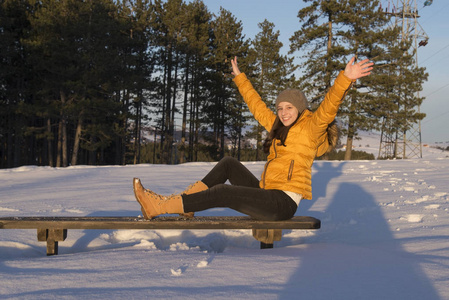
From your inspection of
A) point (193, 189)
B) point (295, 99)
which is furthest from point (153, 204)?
point (295, 99)

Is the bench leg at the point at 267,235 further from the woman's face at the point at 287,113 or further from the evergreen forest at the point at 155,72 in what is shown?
the evergreen forest at the point at 155,72

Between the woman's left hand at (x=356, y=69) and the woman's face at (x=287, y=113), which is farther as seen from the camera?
the woman's face at (x=287, y=113)

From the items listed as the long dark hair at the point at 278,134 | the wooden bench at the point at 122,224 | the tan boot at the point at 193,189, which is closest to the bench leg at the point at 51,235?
the wooden bench at the point at 122,224

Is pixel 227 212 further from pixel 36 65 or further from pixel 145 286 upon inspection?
pixel 36 65

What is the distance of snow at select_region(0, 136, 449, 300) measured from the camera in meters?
2.31

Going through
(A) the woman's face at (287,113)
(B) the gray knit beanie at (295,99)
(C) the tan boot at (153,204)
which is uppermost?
(B) the gray knit beanie at (295,99)

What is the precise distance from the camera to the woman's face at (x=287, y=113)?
358cm

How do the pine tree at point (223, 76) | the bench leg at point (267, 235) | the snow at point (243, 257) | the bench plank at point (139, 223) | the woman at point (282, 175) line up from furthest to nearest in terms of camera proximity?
the pine tree at point (223, 76) < the bench leg at point (267, 235) < the woman at point (282, 175) < the bench plank at point (139, 223) < the snow at point (243, 257)

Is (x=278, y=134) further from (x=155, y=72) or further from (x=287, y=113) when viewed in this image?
(x=155, y=72)

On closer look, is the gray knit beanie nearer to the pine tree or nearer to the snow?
the snow

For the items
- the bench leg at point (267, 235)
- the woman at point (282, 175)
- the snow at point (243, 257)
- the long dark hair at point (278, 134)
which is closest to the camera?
the snow at point (243, 257)

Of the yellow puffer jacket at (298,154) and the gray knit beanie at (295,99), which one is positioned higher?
the gray knit beanie at (295,99)

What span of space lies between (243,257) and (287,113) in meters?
1.44

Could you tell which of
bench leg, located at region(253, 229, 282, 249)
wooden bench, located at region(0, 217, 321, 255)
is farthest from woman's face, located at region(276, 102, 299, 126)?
bench leg, located at region(253, 229, 282, 249)
